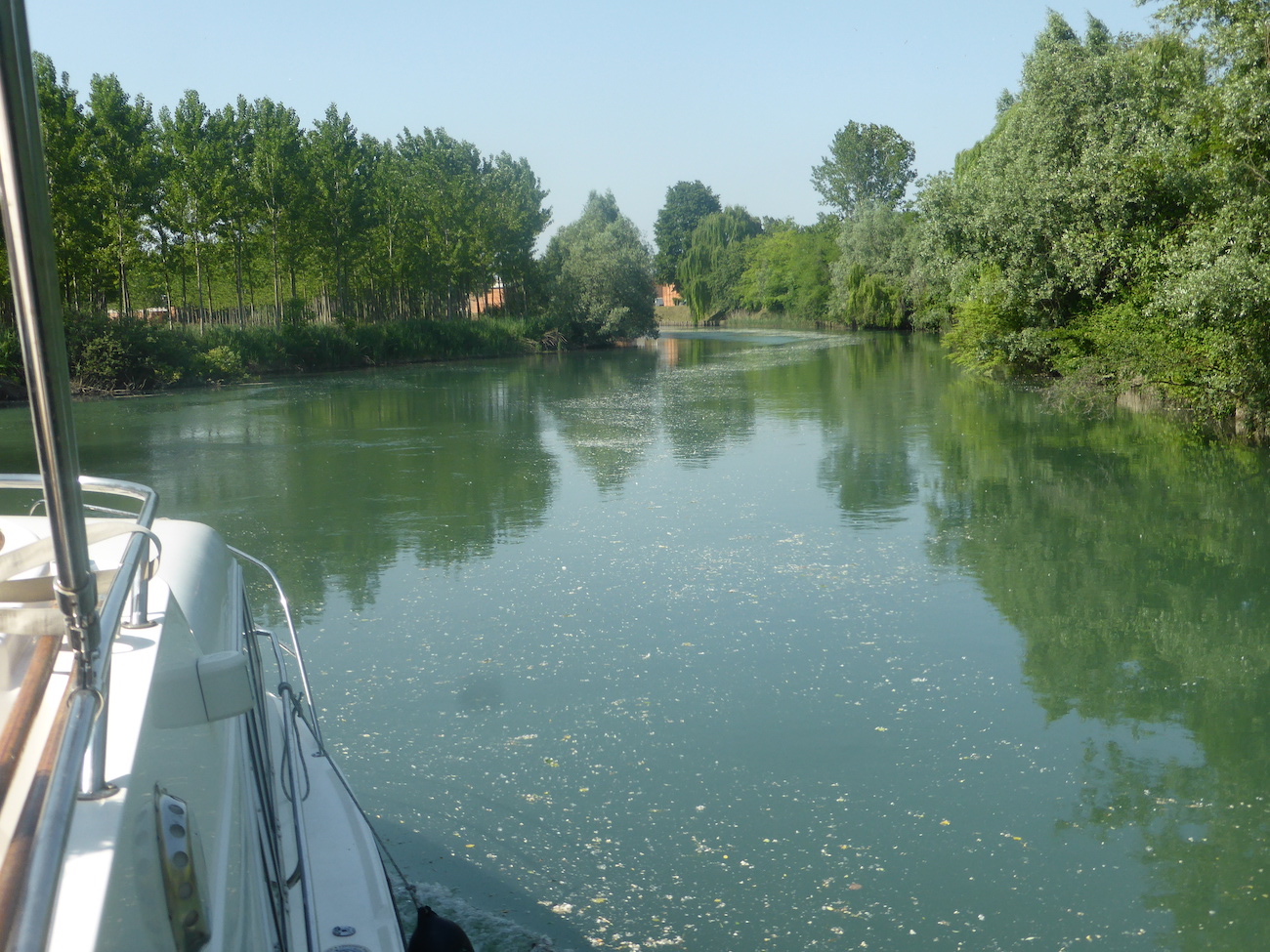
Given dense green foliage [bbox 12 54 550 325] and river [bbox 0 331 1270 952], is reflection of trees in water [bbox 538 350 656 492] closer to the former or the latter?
river [bbox 0 331 1270 952]

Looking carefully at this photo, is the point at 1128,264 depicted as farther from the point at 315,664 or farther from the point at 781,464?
the point at 315,664

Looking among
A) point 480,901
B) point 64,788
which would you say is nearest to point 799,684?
point 480,901

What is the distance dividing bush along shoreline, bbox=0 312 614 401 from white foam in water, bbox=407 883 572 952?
22048 millimetres

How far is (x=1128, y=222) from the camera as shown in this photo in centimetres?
1933

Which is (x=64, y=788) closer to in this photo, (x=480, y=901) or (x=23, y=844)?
(x=23, y=844)

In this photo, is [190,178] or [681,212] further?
[681,212]

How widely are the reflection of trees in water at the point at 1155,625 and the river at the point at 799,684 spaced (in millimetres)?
25

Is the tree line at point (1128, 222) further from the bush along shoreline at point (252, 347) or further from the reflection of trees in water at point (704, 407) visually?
the bush along shoreline at point (252, 347)

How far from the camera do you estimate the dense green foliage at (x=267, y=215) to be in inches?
1266

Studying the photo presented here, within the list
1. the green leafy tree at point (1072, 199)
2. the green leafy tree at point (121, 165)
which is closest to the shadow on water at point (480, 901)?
the green leafy tree at point (1072, 199)

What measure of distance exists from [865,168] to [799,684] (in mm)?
73278

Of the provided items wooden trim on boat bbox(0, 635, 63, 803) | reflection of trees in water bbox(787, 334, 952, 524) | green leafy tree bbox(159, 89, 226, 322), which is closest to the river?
reflection of trees in water bbox(787, 334, 952, 524)

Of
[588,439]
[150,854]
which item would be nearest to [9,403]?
[588,439]

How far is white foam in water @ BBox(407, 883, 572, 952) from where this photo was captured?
396cm
